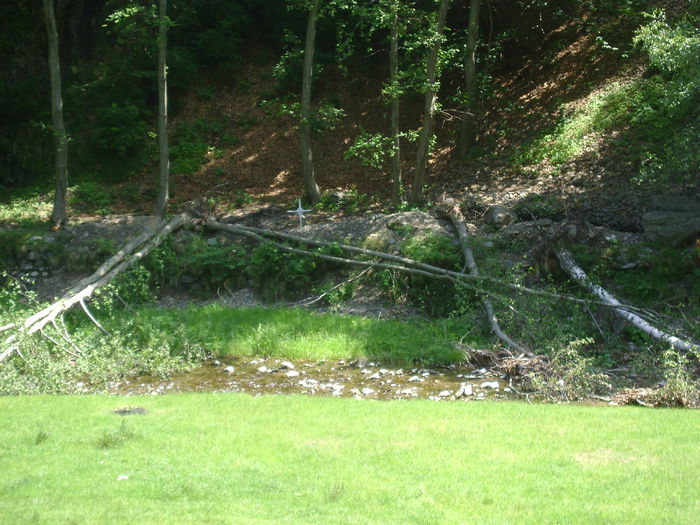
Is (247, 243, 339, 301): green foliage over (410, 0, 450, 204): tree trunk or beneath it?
beneath

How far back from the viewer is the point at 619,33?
2053 centimetres

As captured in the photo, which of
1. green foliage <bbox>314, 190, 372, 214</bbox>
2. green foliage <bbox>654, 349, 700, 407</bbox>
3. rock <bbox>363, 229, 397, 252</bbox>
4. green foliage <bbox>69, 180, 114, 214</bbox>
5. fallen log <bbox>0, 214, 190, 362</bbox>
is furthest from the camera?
green foliage <bbox>69, 180, 114, 214</bbox>

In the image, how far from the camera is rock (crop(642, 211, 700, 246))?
13.1m

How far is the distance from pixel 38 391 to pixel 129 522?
18.3 ft

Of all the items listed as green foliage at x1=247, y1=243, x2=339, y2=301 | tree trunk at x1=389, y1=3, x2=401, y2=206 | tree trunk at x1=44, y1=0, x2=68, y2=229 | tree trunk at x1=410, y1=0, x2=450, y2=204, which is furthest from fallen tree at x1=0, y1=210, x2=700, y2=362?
tree trunk at x1=44, y1=0, x2=68, y2=229

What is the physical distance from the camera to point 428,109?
17.3m

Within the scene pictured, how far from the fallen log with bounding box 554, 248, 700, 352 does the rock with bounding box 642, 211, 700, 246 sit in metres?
1.60

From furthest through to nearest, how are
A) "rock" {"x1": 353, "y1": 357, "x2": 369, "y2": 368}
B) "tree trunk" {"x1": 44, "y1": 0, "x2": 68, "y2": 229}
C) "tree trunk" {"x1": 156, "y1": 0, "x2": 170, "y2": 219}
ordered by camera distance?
"tree trunk" {"x1": 156, "y1": 0, "x2": 170, "y2": 219}
"tree trunk" {"x1": 44, "y1": 0, "x2": 68, "y2": 229}
"rock" {"x1": 353, "y1": 357, "x2": 369, "y2": 368}

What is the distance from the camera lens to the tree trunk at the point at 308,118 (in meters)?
17.4

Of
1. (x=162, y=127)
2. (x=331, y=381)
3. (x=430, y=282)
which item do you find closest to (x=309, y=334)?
(x=331, y=381)

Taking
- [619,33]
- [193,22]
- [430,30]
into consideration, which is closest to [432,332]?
[430,30]

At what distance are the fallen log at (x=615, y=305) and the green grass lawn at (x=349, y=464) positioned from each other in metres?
2.38

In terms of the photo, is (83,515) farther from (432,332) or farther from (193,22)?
(193,22)

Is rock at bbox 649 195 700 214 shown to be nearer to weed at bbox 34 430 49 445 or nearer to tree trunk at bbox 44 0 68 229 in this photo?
weed at bbox 34 430 49 445
